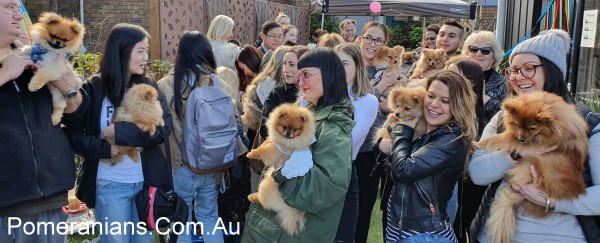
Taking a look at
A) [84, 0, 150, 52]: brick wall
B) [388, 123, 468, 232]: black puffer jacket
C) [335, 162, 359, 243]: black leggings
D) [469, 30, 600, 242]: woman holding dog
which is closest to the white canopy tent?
[84, 0, 150, 52]: brick wall

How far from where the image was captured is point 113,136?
3135 millimetres

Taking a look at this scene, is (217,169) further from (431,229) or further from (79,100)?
(431,229)

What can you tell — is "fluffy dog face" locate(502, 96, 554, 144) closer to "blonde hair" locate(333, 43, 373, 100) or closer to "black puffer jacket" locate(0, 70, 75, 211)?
"blonde hair" locate(333, 43, 373, 100)

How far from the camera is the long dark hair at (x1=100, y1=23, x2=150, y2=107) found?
321 cm

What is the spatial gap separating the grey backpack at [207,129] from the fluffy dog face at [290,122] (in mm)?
1080

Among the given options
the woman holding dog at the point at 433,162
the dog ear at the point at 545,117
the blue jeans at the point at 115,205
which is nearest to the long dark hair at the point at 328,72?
the woman holding dog at the point at 433,162

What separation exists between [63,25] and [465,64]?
2937 mm

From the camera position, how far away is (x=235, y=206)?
14.4 ft

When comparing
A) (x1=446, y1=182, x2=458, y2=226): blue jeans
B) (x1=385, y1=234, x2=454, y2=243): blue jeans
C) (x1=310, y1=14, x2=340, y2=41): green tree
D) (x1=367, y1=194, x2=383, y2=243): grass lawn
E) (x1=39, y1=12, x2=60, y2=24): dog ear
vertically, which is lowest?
(x1=367, y1=194, x2=383, y2=243): grass lawn

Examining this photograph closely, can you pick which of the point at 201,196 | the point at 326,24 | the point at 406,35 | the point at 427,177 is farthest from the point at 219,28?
the point at 406,35

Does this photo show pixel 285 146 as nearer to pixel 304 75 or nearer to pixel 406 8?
pixel 304 75

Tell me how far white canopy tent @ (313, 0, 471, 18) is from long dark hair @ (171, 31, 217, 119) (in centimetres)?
992

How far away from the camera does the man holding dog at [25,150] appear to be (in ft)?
7.80

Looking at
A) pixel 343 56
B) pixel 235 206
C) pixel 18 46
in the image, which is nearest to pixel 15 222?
pixel 18 46
